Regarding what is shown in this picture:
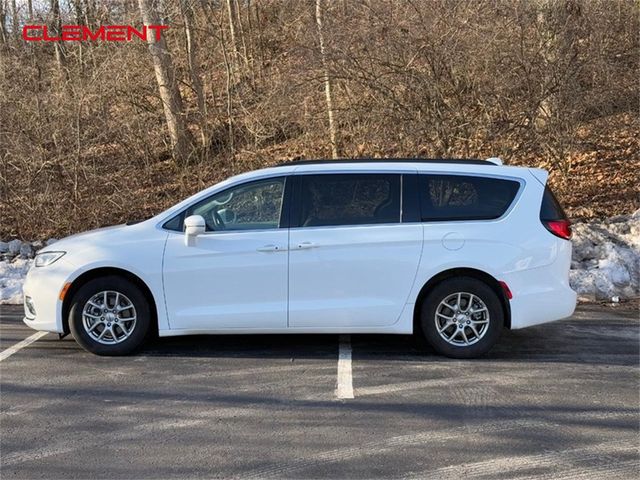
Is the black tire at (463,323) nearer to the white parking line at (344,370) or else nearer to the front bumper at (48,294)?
the white parking line at (344,370)

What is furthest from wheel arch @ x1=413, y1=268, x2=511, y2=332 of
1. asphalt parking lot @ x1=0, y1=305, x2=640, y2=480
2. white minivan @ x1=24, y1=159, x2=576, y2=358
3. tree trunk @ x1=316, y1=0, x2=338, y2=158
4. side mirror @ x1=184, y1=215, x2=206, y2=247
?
tree trunk @ x1=316, y1=0, x2=338, y2=158

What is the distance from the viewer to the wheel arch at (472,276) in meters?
5.82

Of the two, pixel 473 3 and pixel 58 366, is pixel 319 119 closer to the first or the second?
pixel 473 3

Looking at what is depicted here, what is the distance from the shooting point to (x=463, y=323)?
5.85 m

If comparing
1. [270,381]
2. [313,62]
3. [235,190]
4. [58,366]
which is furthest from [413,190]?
[313,62]

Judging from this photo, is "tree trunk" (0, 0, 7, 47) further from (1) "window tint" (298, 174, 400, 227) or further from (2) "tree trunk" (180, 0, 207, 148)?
(1) "window tint" (298, 174, 400, 227)

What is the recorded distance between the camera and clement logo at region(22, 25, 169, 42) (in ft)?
47.9

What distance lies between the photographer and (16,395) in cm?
512

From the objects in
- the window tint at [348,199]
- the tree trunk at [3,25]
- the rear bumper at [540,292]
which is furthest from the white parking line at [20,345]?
the tree trunk at [3,25]

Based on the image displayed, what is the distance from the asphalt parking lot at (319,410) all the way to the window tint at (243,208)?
120cm

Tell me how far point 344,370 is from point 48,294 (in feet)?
8.81

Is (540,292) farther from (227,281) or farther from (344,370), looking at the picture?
(227,281)

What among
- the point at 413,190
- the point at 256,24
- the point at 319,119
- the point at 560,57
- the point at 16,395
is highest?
the point at 256,24

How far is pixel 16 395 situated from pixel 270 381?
196cm
